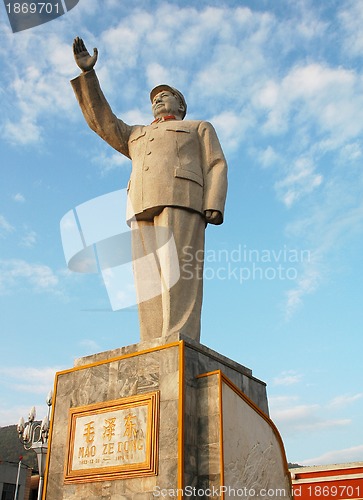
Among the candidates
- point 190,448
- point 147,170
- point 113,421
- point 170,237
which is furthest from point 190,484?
point 147,170

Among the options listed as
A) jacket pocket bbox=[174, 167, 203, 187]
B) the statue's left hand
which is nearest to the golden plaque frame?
the statue's left hand

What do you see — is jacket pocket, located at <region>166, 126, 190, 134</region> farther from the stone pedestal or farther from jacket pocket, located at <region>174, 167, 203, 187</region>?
the stone pedestal

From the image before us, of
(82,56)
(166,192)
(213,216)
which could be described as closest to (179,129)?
(166,192)

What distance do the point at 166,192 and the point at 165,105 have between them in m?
1.27

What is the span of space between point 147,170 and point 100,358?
75.8 inches

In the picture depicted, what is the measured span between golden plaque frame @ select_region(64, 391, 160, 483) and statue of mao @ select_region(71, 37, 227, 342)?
750mm

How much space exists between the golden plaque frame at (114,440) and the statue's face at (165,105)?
10.4 feet

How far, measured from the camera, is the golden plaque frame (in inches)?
157

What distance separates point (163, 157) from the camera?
5.36 m

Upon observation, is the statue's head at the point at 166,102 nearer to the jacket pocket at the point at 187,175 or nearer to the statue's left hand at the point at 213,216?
the jacket pocket at the point at 187,175

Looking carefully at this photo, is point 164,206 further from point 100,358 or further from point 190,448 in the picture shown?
point 190,448

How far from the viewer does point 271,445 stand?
458cm

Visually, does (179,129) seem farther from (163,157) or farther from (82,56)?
(82,56)

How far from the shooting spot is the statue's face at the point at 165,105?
19.3 ft
